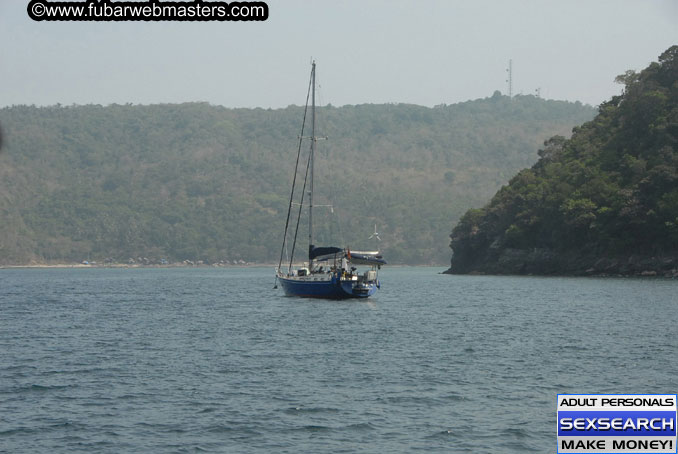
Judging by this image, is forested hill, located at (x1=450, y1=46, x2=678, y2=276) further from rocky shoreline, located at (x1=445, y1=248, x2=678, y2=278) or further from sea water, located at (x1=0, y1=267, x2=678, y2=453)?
sea water, located at (x1=0, y1=267, x2=678, y2=453)

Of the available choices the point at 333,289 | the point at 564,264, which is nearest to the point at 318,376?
the point at 333,289

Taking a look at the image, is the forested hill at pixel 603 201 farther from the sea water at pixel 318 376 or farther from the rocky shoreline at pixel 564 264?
the sea water at pixel 318 376

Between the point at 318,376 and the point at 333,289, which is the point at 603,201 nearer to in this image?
the point at 333,289

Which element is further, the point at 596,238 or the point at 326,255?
the point at 596,238

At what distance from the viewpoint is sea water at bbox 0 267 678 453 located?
87.1 feet

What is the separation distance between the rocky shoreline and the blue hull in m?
56.1

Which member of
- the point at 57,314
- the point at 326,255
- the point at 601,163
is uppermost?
the point at 601,163

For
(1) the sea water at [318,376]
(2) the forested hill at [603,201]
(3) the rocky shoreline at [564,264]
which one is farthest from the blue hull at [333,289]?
(2) the forested hill at [603,201]

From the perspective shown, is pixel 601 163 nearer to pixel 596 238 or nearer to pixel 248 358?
pixel 596 238

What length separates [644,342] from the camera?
155 ft

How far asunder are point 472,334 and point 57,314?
37.5m

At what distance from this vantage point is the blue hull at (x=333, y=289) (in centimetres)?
7844

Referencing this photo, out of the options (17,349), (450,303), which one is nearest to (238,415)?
(17,349)

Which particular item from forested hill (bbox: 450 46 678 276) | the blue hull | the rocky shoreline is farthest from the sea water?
forested hill (bbox: 450 46 678 276)
